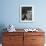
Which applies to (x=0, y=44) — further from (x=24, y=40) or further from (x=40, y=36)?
(x=40, y=36)

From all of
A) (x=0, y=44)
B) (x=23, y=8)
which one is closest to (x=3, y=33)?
(x=0, y=44)

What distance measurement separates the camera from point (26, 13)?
405cm

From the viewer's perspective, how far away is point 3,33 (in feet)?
11.8

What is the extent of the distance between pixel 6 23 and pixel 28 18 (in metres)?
0.75

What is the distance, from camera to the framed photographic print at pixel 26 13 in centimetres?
402

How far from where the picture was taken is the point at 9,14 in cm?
407

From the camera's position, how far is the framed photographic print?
402cm

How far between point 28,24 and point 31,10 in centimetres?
48

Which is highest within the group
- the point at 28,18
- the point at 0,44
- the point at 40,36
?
the point at 28,18

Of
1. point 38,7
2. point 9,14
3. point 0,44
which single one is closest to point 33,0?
point 38,7

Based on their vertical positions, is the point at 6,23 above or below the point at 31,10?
below

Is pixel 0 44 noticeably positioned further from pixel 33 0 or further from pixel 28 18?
pixel 33 0

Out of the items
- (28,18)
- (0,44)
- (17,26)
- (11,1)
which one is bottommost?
(0,44)

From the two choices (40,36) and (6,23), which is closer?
(40,36)
